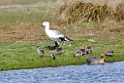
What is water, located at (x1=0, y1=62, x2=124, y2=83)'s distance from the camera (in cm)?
1755

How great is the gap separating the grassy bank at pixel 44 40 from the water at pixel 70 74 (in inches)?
28.2

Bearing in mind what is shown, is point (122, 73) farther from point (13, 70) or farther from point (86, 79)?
point (13, 70)

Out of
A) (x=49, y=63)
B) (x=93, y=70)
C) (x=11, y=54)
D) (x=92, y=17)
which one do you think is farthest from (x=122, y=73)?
(x=92, y=17)

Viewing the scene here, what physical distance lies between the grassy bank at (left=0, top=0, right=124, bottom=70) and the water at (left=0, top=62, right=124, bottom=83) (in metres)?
0.72

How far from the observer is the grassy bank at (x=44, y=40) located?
2058 cm

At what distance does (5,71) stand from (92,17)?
1125cm

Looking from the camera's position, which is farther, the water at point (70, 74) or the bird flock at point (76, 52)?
the bird flock at point (76, 52)

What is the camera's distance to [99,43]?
24.4 m

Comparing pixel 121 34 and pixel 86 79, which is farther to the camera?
pixel 121 34

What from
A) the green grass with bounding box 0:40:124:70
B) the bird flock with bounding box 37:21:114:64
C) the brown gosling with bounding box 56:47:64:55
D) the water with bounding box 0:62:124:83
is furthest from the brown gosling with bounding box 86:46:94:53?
the water with bounding box 0:62:124:83

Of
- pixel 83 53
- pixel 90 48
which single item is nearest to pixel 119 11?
pixel 90 48

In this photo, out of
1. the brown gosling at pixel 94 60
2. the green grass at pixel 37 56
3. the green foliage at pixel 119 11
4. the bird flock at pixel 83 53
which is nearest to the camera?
the green grass at pixel 37 56

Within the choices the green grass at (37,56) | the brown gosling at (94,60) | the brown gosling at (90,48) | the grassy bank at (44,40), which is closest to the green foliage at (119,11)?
the grassy bank at (44,40)

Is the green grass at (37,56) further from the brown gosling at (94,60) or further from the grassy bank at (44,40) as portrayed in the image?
the brown gosling at (94,60)
